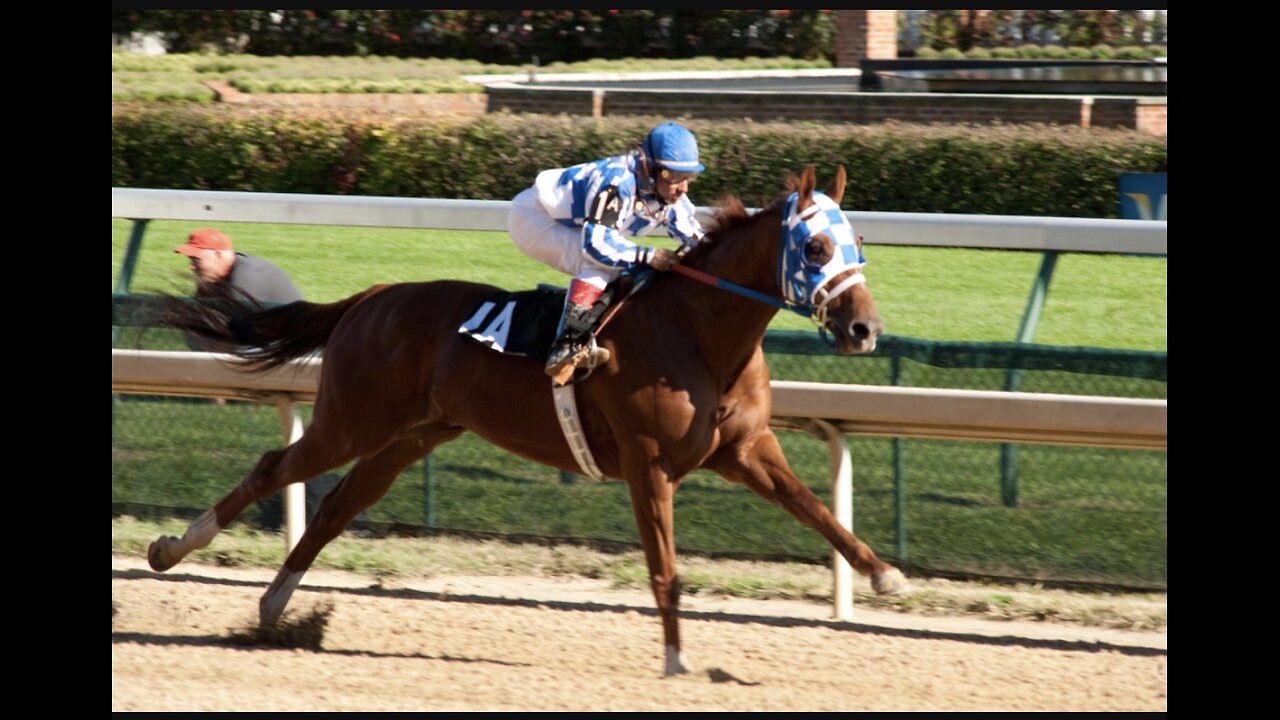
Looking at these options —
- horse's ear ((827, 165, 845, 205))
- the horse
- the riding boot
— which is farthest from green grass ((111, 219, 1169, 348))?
horse's ear ((827, 165, 845, 205))

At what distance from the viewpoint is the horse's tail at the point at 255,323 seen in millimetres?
5691

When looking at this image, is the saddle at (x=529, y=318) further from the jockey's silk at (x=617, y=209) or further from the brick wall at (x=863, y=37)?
the brick wall at (x=863, y=37)

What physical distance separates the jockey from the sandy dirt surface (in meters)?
1.02

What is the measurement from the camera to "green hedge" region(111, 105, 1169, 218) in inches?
490

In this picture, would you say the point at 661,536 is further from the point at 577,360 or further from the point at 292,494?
the point at 292,494

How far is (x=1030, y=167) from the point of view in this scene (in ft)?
41.0

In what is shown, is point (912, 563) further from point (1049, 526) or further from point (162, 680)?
point (162, 680)

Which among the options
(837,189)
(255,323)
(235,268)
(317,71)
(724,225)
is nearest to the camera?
(837,189)

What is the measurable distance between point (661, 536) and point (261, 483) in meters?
1.52

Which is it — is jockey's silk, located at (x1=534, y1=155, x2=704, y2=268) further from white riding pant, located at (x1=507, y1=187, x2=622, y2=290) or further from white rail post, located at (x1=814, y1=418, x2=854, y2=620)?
white rail post, located at (x1=814, y1=418, x2=854, y2=620)

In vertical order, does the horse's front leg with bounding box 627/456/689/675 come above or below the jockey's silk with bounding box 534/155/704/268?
below

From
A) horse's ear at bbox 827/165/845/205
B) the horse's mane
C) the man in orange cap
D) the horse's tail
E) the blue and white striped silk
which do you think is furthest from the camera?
the man in orange cap

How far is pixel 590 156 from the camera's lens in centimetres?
1309

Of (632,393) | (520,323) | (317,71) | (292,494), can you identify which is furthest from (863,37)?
(632,393)
